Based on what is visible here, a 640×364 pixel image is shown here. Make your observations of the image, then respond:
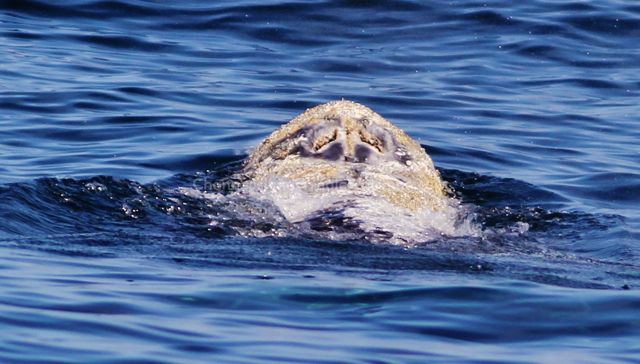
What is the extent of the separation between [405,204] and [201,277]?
1.84 meters

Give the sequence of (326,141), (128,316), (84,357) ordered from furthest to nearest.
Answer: (326,141) → (128,316) → (84,357)

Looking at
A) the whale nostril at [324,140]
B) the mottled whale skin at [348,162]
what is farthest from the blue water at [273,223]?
the whale nostril at [324,140]

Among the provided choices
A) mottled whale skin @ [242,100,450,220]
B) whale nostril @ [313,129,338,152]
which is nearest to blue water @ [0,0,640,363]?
mottled whale skin @ [242,100,450,220]

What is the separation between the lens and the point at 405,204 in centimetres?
959

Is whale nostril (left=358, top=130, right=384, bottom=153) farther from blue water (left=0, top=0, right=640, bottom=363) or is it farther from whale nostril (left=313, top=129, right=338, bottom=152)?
blue water (left=0, top=0, right=640, bottom=363)

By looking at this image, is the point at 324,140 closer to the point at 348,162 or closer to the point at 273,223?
the point at 348,162

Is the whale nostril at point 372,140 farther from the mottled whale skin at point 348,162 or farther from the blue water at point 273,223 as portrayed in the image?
the blue water at point 273,223

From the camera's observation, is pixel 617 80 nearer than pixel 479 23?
Yes

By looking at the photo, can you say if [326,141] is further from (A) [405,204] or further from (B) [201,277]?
(B) [201,277]

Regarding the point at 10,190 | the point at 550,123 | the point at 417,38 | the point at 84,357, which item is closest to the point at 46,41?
the point at 417,38

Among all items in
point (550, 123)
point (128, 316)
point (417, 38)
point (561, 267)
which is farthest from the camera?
point (417, 38)

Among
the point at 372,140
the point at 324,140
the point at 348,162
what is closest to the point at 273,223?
the point at 348,162

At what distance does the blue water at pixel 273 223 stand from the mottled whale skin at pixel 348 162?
545 millimetres

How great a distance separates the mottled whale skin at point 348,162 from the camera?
31.6 feet
